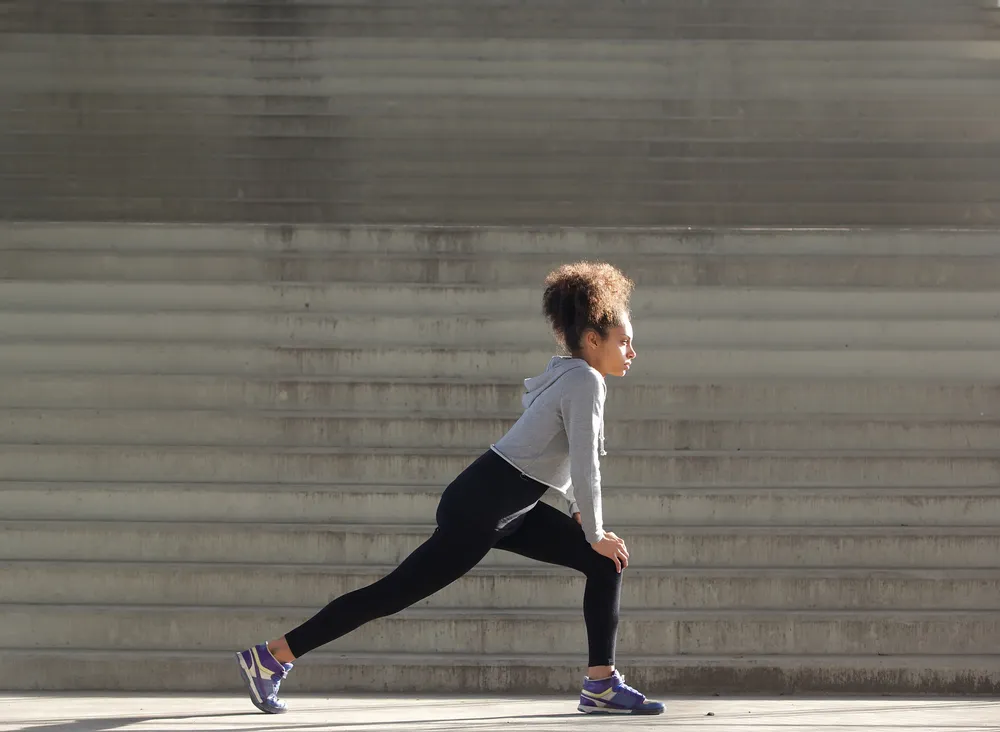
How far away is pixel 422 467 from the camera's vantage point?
4.38 m

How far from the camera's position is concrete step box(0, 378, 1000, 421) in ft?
15.4

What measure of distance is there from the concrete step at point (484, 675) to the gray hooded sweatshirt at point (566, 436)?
97cm

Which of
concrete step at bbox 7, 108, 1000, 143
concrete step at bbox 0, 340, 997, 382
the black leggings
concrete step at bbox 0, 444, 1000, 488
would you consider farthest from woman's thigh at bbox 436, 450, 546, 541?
concrete step at bbox 7, 108, 1000, 143

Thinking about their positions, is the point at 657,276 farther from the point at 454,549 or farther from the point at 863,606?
the point at 454,549

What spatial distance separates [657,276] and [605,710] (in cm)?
262

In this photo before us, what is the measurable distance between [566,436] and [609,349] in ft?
0.76

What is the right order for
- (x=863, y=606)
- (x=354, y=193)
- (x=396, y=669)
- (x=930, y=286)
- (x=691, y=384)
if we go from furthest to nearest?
(x=354, y=193)
(x=930, y=286)
(x=691, y=384)
(x=863, y=606)
(x=396, y=669)

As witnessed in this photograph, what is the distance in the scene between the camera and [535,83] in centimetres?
640

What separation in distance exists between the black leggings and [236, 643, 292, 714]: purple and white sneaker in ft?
0.23

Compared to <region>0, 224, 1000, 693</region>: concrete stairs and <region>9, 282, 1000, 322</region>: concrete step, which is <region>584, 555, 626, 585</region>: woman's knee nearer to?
<region>0, 224, 1000, 693</region>: concrete stairs

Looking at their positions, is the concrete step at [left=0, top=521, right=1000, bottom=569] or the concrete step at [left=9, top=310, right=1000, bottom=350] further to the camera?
the concrete step at [left=9, top=310, right=1000, bottom=350]

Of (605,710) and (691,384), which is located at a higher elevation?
(691,384)

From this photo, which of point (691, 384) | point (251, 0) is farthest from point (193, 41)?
point (691, 384)

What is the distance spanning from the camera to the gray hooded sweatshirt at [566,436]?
2.79 m
